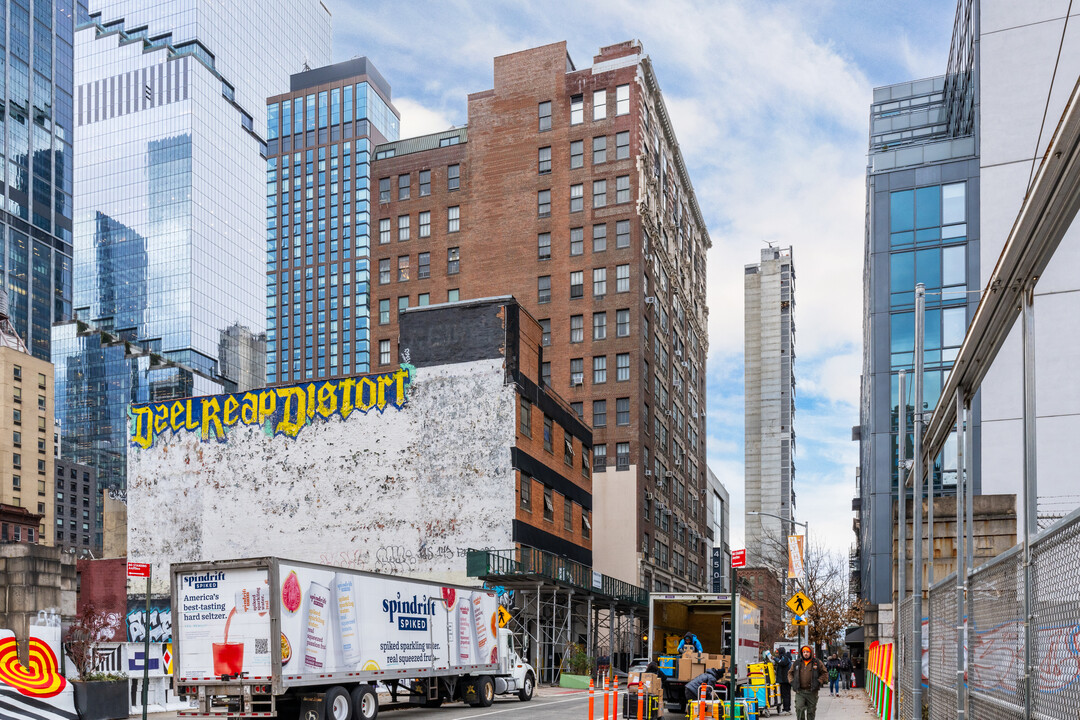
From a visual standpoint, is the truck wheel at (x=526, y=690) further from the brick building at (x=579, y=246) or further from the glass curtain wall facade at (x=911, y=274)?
the brick building at (x=579, y=246)

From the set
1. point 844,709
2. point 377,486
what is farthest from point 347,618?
point 377,486

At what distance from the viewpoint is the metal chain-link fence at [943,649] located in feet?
36.9

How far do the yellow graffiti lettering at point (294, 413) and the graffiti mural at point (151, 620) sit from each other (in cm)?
1133

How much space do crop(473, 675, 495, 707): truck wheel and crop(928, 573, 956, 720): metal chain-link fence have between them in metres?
18.0

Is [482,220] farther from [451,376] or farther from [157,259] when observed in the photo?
[157,259]

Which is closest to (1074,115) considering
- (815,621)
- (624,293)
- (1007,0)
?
(1007,0)

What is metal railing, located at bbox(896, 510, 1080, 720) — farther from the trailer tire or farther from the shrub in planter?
the shrub in planter

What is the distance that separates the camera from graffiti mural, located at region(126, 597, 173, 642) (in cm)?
5391

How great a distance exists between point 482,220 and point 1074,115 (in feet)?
264

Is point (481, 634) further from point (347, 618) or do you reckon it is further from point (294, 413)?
point (294, 413)

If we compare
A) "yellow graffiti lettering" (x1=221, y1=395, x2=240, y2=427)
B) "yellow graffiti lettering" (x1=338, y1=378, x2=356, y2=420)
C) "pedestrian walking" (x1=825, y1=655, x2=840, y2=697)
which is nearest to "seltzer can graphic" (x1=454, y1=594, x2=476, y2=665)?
"pedestrian walking" (x1=825, y1=655, x2=840, y2=697)

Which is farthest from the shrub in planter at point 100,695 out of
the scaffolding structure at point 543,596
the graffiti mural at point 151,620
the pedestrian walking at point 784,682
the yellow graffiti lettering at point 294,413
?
the graffiti mural at point 151,620

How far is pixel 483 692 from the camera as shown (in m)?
29.8

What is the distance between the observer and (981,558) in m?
23.2
